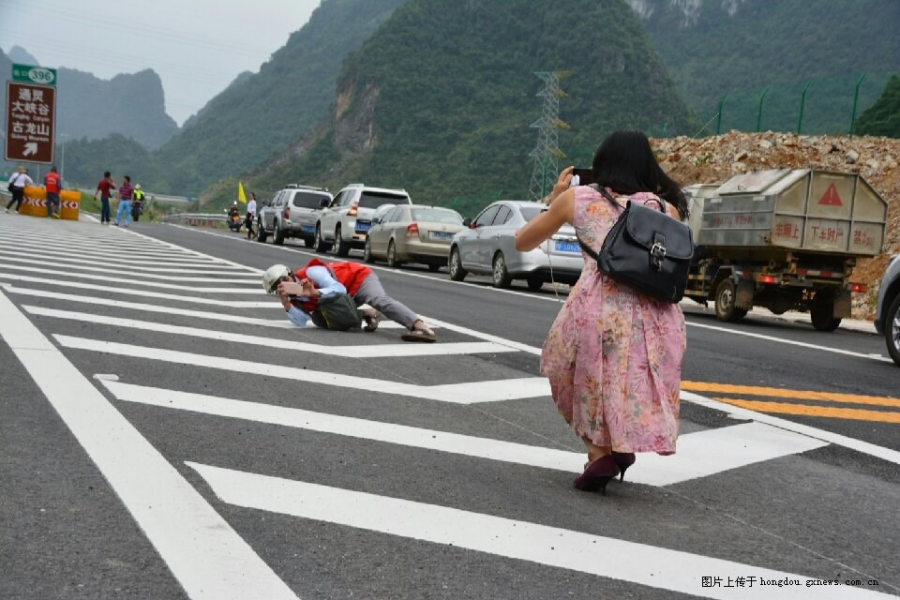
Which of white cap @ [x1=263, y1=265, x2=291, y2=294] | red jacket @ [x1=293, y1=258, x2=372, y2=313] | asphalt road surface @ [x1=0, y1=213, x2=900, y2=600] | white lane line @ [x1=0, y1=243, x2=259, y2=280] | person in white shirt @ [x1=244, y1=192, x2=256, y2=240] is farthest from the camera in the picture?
person in white shirt @ [x1=244, y1=192, x2=256, y2=240]

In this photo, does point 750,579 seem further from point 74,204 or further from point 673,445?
point 74,204

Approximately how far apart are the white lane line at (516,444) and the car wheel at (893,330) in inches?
209

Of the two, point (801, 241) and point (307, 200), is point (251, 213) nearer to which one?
point (307, 200)

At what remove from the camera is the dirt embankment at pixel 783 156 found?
31631mm

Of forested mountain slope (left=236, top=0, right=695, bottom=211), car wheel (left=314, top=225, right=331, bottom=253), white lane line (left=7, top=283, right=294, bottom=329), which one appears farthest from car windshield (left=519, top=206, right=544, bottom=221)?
forested mountain slope (left=236, top=0, right=695, bottom=211)

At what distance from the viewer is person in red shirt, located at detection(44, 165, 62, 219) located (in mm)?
40534

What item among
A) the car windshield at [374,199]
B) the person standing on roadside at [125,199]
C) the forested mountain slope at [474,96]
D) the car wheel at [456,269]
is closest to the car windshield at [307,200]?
the car windshield at [374,199]

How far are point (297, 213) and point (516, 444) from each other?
2903 cm

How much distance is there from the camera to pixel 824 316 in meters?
17.3

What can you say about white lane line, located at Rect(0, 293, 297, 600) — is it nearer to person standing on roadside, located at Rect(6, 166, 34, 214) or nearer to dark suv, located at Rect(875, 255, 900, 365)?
dark suv, located at Rect(875, 255, 900, 365)

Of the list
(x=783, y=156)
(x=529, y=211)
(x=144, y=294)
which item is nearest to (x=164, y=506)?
(x=144, y=294)

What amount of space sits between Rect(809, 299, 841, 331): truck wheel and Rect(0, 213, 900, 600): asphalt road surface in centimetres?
684

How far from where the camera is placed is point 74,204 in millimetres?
43688

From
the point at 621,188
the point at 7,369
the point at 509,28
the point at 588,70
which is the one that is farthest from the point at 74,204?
the point at 509,28
